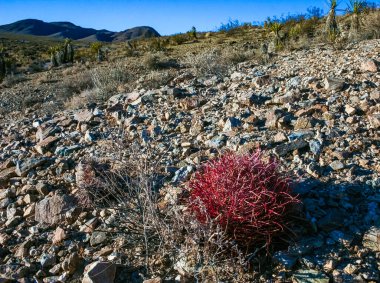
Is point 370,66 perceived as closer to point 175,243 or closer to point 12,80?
point 175,243

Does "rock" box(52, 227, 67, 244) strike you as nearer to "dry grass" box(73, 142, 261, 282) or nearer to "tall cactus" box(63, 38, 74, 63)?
"dry grass" box(73, 142, 261, 282)

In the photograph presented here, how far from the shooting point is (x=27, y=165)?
5.32 meters

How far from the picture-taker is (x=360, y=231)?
323cm

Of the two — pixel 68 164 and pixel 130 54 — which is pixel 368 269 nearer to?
pixel 68 164

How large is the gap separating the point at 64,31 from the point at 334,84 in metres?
153

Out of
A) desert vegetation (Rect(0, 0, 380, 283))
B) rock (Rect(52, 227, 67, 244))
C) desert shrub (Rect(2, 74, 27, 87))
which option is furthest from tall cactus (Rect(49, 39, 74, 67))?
rock (Rect(52, 227, 67, 244))

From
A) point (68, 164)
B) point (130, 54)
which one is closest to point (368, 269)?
point (68, 164)

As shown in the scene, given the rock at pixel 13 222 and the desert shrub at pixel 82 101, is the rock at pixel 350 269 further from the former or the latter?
the desert shrub at pixel 82 101

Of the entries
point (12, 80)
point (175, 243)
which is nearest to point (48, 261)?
point (175, 243)

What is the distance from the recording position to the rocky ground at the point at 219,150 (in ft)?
10.6

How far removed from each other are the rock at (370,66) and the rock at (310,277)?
4.44 m

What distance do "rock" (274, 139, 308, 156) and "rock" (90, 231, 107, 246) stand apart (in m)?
1.99

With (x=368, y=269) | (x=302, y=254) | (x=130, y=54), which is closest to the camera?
(x=368, y=269)

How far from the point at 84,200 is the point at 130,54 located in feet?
62.3
